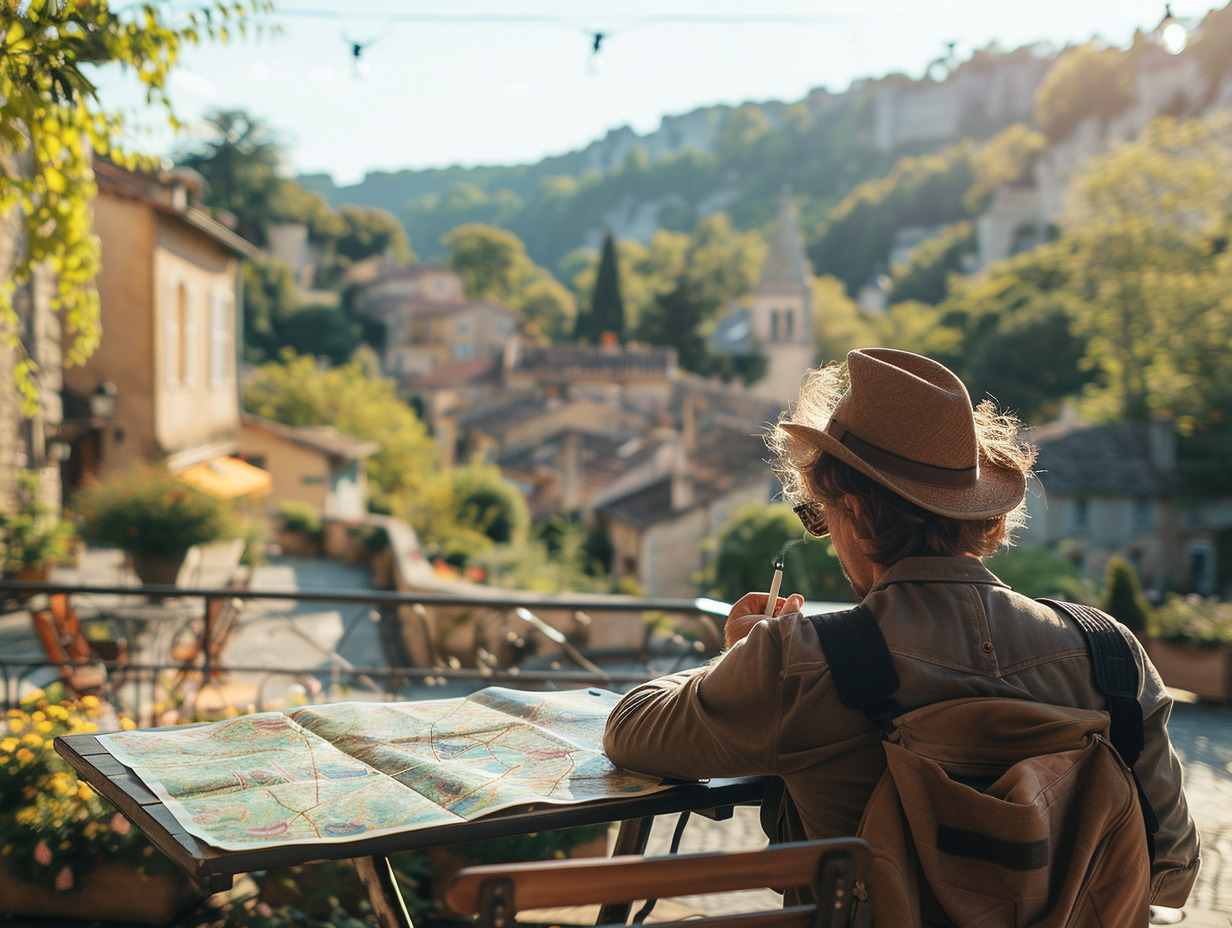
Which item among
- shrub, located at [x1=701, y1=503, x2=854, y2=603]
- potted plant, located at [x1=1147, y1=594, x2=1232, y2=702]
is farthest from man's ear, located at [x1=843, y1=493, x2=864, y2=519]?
shrub, located at [x1=701, y1=503, x2=854, y2=603]

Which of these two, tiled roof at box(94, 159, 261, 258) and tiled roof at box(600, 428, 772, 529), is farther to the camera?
tiled roof at box(600, 428, 772, 529)

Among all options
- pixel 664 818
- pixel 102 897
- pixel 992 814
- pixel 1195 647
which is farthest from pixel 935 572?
pixel 1195 647

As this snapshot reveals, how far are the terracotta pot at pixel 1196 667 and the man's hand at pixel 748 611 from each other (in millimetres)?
9818

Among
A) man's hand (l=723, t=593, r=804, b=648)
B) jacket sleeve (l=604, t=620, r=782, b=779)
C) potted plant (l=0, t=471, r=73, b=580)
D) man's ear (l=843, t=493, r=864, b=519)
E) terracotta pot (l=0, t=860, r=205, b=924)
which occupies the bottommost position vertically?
terracotta pot (l=0, t=860, r=205, b=924)

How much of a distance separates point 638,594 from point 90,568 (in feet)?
44.3

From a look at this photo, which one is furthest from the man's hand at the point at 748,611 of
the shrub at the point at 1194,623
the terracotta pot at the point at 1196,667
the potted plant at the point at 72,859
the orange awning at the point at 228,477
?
the orange awning at the point at 228,477

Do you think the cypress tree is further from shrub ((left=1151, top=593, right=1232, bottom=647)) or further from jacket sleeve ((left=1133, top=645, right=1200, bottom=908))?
jacket sleeve ((left=1133, top=645, right=1200, bottom=908))

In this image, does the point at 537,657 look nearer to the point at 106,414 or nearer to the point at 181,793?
the point at 106,414

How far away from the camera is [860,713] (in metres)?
1.58

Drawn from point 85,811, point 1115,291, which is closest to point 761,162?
point 1115,291

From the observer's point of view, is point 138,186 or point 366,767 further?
point 138,186

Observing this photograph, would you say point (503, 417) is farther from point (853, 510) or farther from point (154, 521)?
point (853, 510)

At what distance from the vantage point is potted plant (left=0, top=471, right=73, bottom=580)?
10.2 m

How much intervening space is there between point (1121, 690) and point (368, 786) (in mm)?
1249
